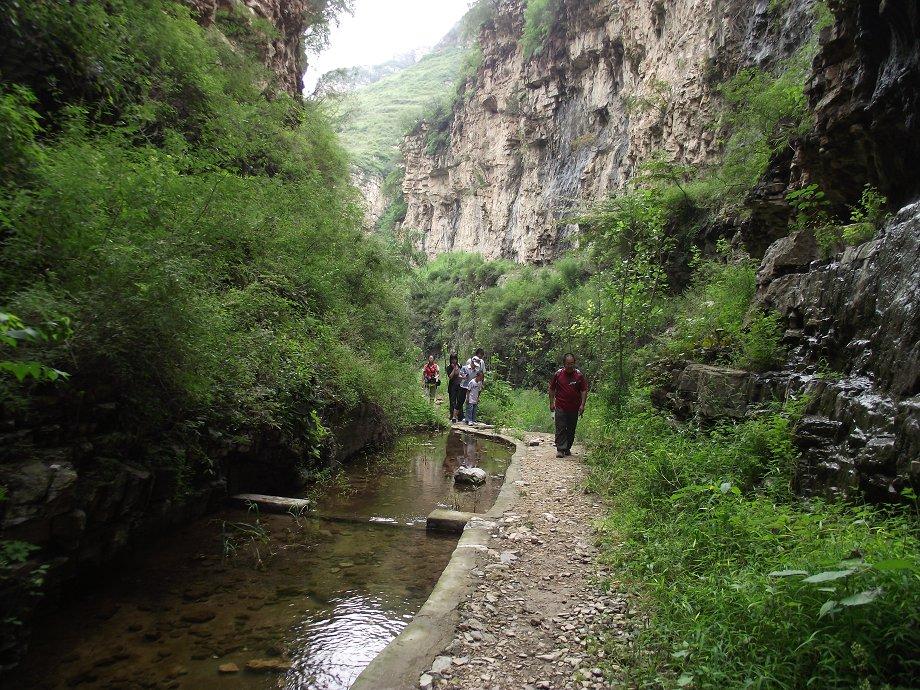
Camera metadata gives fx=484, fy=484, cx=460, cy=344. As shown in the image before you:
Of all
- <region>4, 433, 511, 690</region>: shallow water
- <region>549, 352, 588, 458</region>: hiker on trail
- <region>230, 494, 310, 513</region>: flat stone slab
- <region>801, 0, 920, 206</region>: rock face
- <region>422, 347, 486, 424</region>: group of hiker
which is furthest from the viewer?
<region>422, 347, 486, 424</region>: group of hiker

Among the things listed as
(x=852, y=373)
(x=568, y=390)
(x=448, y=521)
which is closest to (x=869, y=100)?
(x=852, y=373)

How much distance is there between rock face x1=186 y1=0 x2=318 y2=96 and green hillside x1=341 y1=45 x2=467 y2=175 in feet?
102

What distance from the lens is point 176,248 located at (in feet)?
14.5

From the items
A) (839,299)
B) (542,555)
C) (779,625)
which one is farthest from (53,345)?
(839,299)

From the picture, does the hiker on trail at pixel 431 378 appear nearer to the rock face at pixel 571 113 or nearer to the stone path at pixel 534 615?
the rock face at pixel 571 113

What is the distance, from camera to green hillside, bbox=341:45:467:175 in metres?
57.4

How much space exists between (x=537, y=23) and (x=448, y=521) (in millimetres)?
31433

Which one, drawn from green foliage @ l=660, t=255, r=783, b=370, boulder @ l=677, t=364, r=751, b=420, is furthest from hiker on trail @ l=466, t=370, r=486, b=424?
boulder @ l=677, t=364, r=751, b=420

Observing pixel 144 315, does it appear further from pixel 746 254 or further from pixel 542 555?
pixel 746 254

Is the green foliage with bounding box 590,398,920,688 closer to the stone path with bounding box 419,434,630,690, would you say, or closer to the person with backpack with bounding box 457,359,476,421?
the stone path with bounding box 419,434,630,690

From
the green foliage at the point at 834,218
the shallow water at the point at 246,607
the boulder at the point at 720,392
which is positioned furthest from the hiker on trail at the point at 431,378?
the green foliage at the point at 834,218

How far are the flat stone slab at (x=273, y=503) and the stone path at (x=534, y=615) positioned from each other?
8.39 feet

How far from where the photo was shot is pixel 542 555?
4.69m

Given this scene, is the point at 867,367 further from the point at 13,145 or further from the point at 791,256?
the point at 13,145
